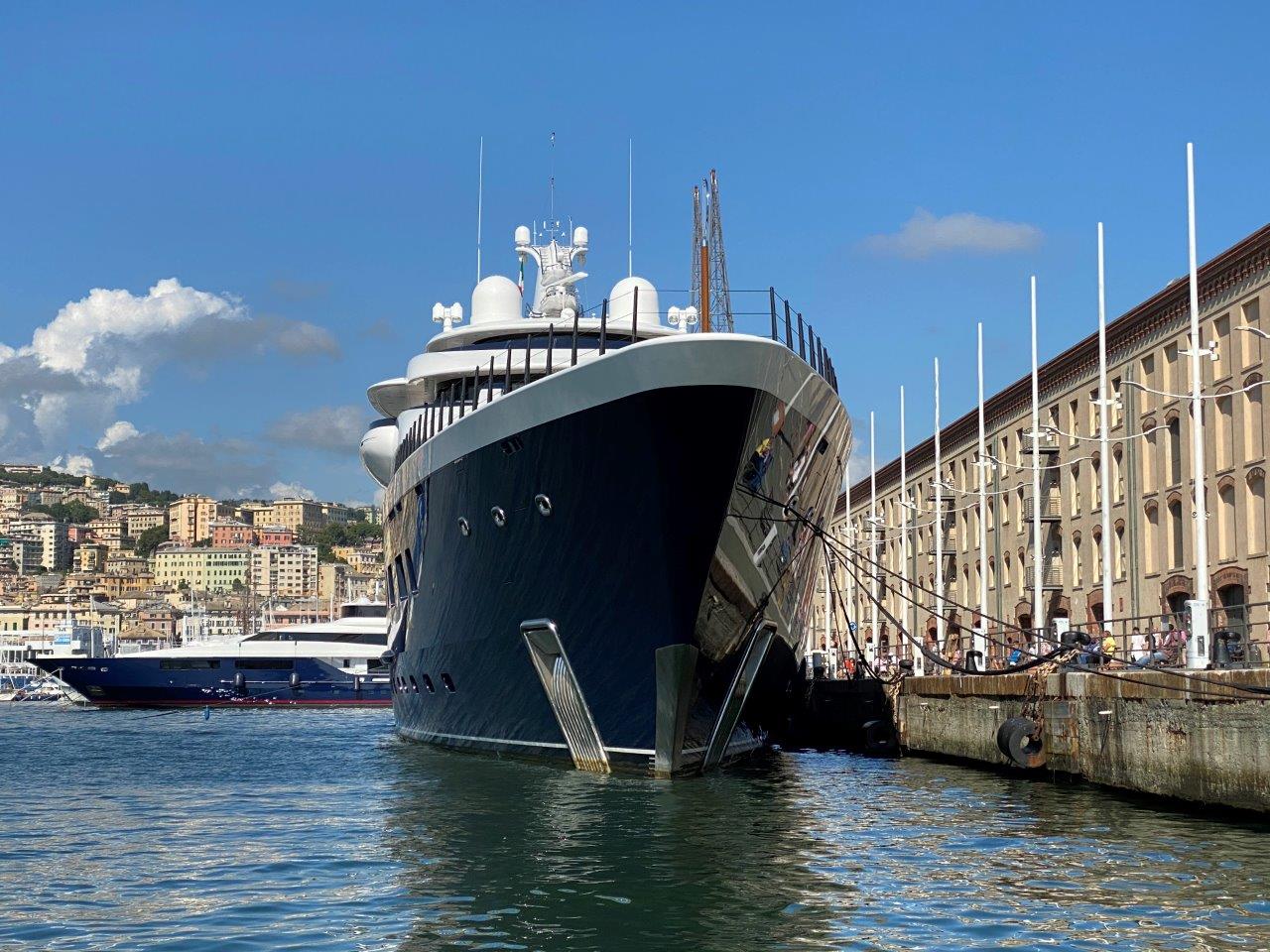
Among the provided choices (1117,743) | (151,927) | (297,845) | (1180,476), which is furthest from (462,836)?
(1180,476)

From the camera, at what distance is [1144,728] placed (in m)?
19.2

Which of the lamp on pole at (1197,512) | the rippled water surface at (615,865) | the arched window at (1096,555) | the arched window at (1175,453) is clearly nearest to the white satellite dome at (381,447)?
the rippled water surface at (615,865)

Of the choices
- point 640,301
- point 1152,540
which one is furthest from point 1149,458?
point 640,301

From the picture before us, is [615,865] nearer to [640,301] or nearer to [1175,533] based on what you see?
[640,301]

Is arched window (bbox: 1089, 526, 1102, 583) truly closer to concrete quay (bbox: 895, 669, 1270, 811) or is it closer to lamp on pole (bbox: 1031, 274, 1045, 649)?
lamp on pole (bbox: 1031, 274, 1045, 649)

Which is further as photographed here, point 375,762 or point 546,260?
point 546,260

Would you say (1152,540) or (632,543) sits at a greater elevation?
(1152,540)

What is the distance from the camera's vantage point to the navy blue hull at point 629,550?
1773cm

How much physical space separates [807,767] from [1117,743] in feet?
21.5

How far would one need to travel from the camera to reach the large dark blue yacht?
1767 centimetres

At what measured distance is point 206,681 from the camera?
7306cm

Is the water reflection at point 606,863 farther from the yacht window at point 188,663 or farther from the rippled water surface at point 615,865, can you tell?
the yacht window at point 188,663

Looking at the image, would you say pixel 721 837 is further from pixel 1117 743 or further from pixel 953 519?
pixel 953 519

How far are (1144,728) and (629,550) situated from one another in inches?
275
